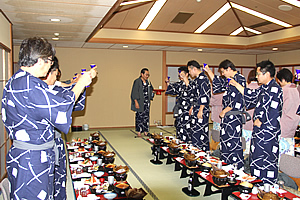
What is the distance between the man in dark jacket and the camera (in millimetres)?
7297

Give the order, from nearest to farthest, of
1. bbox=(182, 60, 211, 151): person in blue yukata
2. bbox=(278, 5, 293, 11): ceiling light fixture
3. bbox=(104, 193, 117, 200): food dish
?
bbox=(104, 193, 117, 200): food dish, bbox=(182, 60, 211, 151): person in blue yukata, bbox=(278, 5, 293, 11): ceiling light fixture

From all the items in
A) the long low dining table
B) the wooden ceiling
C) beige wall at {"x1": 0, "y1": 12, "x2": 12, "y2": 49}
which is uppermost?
the wooden ceiling

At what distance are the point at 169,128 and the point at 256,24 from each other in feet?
13.7

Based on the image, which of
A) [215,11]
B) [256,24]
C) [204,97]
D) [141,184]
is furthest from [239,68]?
[141,184]

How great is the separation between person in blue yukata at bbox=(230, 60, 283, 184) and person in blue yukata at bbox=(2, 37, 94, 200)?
2.77 metres

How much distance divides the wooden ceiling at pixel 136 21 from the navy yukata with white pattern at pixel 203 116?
7.47 feet

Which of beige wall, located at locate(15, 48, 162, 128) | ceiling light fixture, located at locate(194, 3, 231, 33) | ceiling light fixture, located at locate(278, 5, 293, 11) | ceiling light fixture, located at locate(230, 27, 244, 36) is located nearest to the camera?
ceiling light fixture, located at locate(278, 5, 293, 11)

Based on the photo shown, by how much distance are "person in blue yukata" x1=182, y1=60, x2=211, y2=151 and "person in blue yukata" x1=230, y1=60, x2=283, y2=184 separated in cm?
175

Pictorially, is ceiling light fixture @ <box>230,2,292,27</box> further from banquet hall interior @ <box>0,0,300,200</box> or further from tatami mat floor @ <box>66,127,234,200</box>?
tatami mat floor @ <box>66,127,234,200</box>

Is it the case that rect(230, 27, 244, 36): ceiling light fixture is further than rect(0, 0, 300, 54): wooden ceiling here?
Yes

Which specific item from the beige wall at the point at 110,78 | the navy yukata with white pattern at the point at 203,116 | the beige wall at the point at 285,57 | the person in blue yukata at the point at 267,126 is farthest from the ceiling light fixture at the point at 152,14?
the beige wall at the point at 285,57

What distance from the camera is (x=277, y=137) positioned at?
3.65m

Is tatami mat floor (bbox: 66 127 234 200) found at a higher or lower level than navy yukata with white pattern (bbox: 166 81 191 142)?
lower

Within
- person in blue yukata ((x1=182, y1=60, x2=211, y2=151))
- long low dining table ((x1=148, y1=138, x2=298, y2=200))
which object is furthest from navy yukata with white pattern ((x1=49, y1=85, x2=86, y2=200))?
person in blue yukata ((x1=182, y1=60, x2=211, y2=151))
